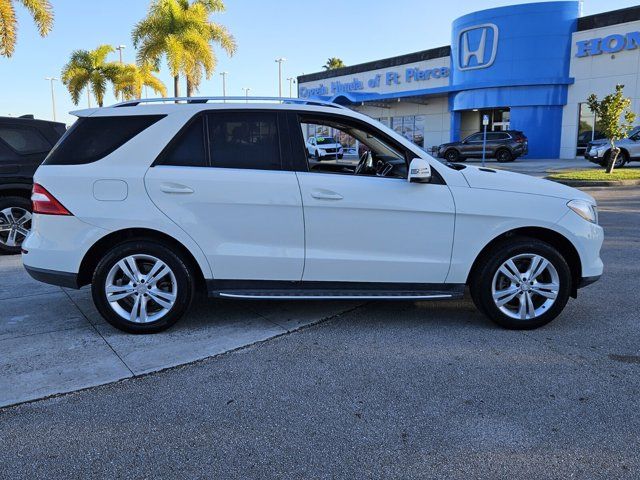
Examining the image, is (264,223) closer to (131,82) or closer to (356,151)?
(356,151)

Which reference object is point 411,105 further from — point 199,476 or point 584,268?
point 199,476

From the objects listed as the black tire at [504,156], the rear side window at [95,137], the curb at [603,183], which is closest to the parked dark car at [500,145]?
the black tire at [504,156]

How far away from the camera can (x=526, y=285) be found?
14.5ft

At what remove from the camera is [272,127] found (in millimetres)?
4418

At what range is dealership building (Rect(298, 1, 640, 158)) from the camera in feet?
89.6

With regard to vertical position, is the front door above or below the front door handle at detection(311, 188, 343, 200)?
below

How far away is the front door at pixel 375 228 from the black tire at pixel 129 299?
96 cm

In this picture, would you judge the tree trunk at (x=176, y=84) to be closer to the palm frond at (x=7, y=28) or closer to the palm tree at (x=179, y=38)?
the palm tree at (x=179, y=38)

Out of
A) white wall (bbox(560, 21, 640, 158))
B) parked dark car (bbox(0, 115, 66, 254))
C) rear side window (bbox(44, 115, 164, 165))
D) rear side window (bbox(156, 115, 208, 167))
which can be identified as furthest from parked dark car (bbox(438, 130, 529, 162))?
rear side window (bbox(44, 115, 164, 165))

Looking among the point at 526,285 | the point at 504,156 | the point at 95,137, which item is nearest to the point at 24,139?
the point at 95,137

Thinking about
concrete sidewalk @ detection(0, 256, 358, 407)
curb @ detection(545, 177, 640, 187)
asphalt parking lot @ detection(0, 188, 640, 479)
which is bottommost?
asphalt parking lot @ detection(0, 188, 640, 479)

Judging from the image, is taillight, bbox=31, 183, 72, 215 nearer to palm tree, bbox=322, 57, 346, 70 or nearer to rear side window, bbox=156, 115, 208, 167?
rear side window, bbox=156, 115, 208, 167

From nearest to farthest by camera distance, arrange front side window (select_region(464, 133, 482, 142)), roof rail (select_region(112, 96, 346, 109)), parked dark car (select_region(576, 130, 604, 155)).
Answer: roof rail (select_region(112, 96, 346, 109)), front side window (select_region(464, 133, 482, 142)), parked dark car (select_region(576, 130, 604, 155))

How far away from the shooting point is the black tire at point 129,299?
4227 mm
